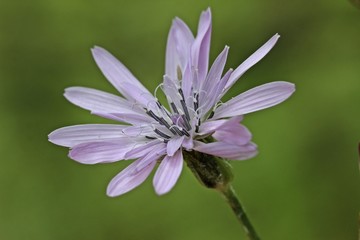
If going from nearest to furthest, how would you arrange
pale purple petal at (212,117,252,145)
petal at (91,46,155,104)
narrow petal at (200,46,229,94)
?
1. pale purple petal at (212,117,252,145)
2. narrow petal at (200,46,229,94)
3. petal at (91,46,155,104)

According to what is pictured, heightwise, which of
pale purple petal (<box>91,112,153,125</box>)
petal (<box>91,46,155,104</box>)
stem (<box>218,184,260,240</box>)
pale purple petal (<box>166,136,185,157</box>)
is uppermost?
petal (<box>91,46,155,104</box>)

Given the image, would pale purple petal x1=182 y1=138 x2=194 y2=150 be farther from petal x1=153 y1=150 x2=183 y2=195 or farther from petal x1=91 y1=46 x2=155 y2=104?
petal x1=91 y1=46 x2=155 y2=104

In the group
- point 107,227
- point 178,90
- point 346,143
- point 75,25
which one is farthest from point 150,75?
point 178,90

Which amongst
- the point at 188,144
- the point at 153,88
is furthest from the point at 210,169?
the point at 153,88

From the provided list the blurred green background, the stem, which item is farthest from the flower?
the blurred green background

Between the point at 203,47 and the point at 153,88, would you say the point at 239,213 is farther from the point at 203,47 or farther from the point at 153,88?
the point at 153,88

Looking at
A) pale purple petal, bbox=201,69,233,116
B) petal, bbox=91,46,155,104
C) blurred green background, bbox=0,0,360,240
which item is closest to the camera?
pale purple petal, bbox=201,69,233,116

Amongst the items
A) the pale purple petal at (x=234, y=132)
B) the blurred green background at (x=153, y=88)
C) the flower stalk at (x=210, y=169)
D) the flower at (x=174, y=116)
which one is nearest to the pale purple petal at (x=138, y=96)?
the flower at (x=174, y=116)
